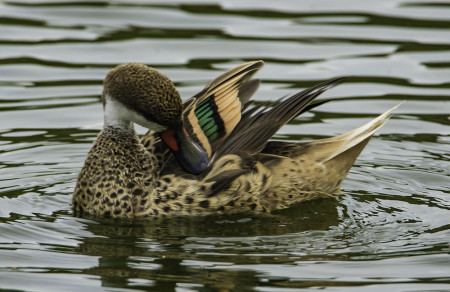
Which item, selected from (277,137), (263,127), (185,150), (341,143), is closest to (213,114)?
(263,127)

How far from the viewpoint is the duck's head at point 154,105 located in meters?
8.51

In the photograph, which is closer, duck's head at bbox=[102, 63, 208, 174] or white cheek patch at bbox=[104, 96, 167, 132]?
duck's head at bbox=[102, 63, 208, 174]

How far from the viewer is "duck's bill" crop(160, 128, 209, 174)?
28.5ft

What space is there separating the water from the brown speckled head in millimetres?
942

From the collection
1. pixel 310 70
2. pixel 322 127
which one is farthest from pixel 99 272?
pixel 310 70

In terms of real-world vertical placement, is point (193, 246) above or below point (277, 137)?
below

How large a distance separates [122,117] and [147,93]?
526 mm

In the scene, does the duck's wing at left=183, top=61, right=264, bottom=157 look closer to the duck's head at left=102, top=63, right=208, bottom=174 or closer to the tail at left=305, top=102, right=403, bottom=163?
the duck's head at left=102, top=63, right=208, bottom=174

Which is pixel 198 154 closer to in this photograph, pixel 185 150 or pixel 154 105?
pixel 185 150

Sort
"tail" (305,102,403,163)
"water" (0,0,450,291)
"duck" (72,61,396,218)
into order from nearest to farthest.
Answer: "water" (0,0,450,291), "duck" (72,61,396,218), "tail" (305,102,403,163)

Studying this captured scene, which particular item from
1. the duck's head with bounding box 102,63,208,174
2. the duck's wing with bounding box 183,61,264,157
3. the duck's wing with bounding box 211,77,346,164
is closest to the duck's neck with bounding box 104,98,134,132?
the duck's head with bounding box 102,63,208,174

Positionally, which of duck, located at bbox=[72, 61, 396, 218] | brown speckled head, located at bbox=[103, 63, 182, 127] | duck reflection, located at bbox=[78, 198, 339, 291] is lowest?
duck reflection, located at bbox=[78, 198, 339, 291]

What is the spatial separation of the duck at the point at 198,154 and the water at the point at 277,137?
182 millimetres

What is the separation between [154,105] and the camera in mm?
8508
